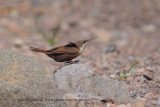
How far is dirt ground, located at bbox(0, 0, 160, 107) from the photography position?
7.50 meters

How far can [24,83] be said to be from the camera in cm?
372

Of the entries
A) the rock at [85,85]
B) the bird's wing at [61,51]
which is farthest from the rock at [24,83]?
the bird's wing at [61,51]

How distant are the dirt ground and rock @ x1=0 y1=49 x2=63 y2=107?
2.39 m

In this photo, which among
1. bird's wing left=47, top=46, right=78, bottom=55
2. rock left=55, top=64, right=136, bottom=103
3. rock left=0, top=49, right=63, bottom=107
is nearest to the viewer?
rock left=0, top=49, right=63, bottom=107

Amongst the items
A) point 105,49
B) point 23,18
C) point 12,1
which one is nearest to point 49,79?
point 105,49

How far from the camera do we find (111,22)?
10820 millimetres

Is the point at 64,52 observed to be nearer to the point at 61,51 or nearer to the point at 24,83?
the point at 61,51

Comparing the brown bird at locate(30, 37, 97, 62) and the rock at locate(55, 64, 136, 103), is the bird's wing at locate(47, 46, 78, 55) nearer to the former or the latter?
the brown bird at locate(30, 37, 97, 62)

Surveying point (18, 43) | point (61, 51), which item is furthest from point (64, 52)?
point (18, 43)

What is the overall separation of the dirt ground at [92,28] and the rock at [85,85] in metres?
1.78

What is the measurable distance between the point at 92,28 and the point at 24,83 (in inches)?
269

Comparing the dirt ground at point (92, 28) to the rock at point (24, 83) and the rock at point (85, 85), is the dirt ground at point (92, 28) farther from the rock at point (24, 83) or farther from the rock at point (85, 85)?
the rock at point (24, 83)

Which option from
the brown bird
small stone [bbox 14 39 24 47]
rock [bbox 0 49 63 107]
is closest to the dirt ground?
small stone [bbox 14 39 24 47]

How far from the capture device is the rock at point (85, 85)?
162 inches
